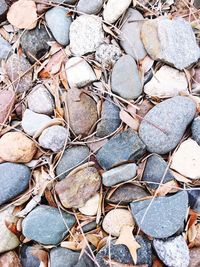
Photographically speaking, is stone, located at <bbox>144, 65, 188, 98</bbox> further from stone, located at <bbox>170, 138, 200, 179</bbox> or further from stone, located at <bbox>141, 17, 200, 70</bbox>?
stone, located at <bbox>170, 138, 200, 179</bbox>

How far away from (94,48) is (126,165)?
353 mm

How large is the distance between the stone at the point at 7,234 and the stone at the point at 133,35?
551mm

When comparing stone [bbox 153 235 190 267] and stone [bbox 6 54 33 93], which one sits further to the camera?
stone [bbox 6 54 33 93]

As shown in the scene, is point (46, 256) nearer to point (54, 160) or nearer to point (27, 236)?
point (27, 236)

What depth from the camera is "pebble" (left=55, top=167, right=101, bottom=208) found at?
4.01 feet

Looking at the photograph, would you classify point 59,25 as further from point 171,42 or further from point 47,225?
point 47,225

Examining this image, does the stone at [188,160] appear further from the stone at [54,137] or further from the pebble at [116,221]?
the stone at [54,137]

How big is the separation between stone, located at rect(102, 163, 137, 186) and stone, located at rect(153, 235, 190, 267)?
18 cm

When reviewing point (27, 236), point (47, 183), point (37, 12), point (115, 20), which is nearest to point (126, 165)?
point (47, 183)

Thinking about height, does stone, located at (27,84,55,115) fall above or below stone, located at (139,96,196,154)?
above

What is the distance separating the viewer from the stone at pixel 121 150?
3.99 ft

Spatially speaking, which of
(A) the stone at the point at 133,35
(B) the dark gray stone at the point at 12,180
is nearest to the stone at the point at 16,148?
(B) the dark gray stone at the point at 12,180

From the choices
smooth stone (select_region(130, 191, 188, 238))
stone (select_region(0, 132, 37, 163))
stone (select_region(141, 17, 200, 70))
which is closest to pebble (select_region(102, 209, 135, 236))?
smooth stone (select_region(130, 191, 188, 238))

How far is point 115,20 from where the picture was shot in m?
1.33
